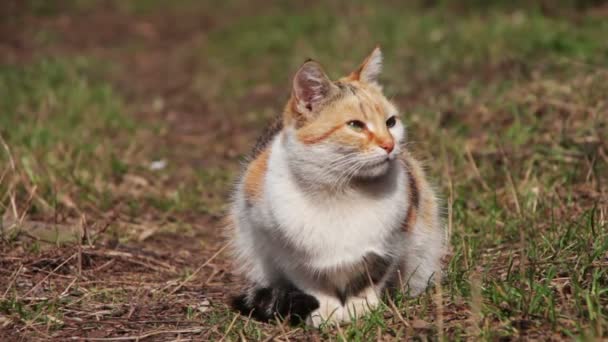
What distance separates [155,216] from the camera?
5.16 metres

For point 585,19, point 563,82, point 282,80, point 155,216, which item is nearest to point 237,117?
point 282,80

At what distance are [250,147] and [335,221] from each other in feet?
9.70

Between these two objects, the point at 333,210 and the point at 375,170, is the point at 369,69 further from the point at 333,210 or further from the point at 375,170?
the point at 333,210

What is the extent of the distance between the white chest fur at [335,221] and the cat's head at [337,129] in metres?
0.09

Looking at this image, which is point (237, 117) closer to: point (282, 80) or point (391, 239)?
point (282, 80)

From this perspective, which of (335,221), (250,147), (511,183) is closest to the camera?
(335,221)

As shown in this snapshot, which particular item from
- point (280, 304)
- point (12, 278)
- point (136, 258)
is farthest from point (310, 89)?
point (12, 278)

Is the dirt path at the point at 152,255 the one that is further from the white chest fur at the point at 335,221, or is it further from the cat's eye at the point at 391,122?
the cat's eye at the point at 391,122

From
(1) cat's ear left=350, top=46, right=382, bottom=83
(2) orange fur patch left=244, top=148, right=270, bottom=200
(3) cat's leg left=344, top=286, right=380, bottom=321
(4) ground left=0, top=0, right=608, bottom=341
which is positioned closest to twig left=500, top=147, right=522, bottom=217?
(4) ground left=0, top=0, right=608, bottom=341

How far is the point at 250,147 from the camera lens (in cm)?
607

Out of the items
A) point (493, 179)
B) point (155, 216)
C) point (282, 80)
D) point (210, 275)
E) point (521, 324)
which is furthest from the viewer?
point (282, 80)

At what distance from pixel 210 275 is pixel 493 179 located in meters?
1.82

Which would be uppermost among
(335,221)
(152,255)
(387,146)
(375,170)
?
(387,146)

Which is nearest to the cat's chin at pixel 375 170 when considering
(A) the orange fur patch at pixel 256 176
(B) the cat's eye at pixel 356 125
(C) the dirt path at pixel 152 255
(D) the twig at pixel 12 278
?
(B) the cat's eye at pixel 356 125
